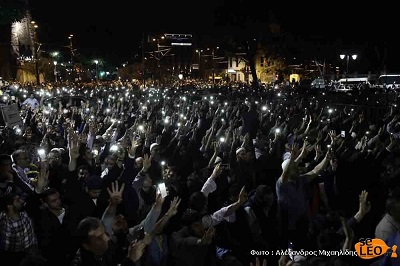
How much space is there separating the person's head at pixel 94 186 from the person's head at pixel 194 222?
1637 mm

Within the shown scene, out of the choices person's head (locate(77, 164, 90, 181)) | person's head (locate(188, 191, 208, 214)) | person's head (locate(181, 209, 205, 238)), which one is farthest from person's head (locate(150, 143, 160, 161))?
person's head (locate(181, 209, 205, 238))

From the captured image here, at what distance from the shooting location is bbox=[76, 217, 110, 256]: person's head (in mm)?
4031

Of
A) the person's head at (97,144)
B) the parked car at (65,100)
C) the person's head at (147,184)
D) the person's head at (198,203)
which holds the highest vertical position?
the person's head at (198,203)

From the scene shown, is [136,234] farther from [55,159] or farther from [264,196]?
[55,159]

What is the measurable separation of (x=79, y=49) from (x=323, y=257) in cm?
7004

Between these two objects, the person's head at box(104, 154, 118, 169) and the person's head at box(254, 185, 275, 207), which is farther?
the person's head at box(104, 154, 118, 169)

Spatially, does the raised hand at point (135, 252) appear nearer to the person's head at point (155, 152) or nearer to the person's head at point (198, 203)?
the person's head at point (198, 203)

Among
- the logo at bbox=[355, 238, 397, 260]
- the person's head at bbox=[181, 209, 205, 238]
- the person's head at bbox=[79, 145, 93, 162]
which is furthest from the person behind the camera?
the person's head at bbox=[79, 145, 93, 162]

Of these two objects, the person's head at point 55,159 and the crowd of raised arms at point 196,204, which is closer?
the crowd of raised arms at point 196,204

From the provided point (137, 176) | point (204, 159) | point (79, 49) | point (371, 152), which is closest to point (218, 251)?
point (137, 176)

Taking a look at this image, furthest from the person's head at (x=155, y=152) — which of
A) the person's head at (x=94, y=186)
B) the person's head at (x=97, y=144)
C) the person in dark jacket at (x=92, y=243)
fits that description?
the person in dark jacket at (x=92, y=243)

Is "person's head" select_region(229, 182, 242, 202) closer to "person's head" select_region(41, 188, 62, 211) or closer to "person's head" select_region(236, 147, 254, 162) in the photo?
"person's head" select_region(236, 147, 254, 162)

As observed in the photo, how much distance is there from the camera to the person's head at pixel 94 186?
19.8 ft

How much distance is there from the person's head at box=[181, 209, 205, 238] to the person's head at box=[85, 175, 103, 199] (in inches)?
64.4
